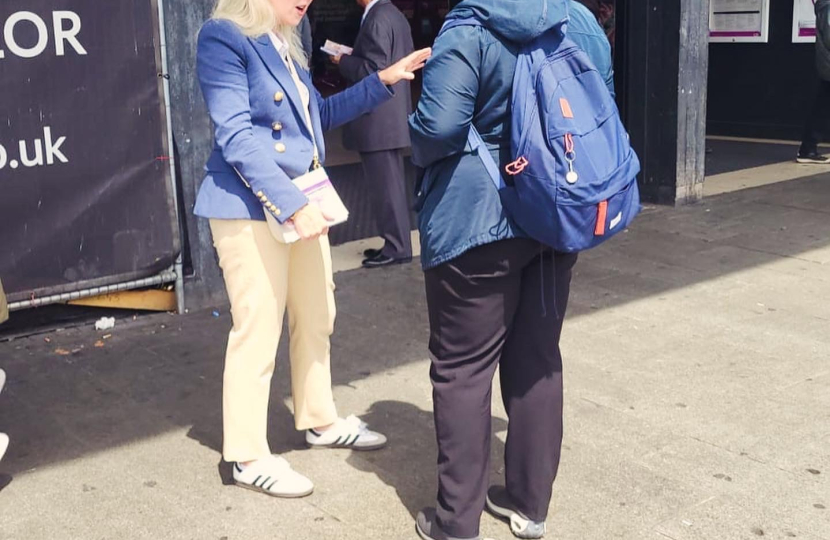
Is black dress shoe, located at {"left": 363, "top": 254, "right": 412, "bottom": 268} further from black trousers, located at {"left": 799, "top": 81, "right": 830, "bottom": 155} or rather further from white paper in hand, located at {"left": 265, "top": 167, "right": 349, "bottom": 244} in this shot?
black trousers, located at {"left": 799, "top": 81, "right": 830, "bottom": 155}

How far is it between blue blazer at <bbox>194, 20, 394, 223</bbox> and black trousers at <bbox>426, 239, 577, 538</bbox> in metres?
0.62

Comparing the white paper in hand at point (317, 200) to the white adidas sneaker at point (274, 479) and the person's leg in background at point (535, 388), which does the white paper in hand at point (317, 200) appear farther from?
the white adidas sneaker at point (274, 479)

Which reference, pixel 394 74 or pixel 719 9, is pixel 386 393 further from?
pixel 719 9

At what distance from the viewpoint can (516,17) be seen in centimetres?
303

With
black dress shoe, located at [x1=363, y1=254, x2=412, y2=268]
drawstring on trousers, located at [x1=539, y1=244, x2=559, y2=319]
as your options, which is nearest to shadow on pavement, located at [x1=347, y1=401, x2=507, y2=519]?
drawstring on trousers, located at [x1=539, y1=244, x2=559, y2=319]

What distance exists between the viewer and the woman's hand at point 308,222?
11.5 feet

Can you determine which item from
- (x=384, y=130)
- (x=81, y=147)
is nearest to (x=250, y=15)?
(x=81, y=147)

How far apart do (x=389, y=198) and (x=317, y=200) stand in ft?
11.3

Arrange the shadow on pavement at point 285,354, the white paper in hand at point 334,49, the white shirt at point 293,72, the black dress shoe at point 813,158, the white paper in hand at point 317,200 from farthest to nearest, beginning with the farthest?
the black dress shoe at point 813,158 < the white paper in hand at point 334,49 < the shadow on pavement at point 285,354 < the white shirt at point 293,72 < the white paper in hand at point 317,200

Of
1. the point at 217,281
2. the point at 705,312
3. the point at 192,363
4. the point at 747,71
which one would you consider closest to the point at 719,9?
the point at 747,71

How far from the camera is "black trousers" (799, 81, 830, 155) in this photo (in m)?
10.8

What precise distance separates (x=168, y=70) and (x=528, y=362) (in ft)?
10.5

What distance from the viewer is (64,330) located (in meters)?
5.84

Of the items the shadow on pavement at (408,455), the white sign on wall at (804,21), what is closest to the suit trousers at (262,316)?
the shadow on pavement at (408,455)
